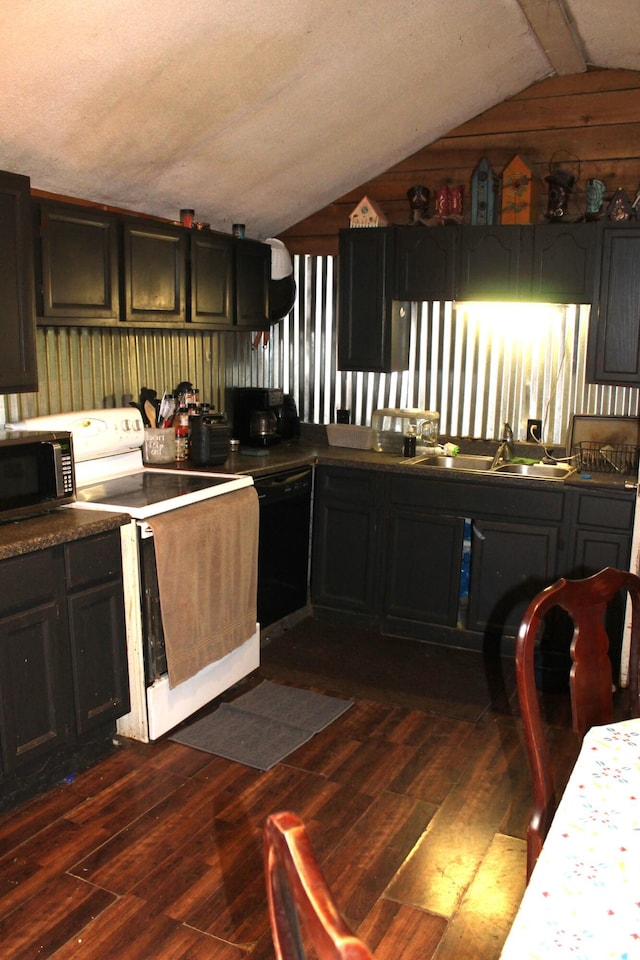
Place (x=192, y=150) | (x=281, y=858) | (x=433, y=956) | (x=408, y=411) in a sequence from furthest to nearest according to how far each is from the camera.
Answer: (x=408, y=411)
(x=192, y=150)
(x=433, y=956)
(x=281, y=858)

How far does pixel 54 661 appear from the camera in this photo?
267 centimetres

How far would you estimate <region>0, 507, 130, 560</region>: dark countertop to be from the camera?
98.3 inches

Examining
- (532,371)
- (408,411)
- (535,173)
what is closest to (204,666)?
(408,411)

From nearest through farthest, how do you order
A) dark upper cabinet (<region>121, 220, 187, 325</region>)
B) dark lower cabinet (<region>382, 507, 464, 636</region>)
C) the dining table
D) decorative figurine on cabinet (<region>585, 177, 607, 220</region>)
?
the dining table
dark upper cabinet (<region>121, 220, 187, 325</region>)
decorative figurine on cabinet (<region>585, 177, 607, 220</region>)
dark lower cabinet (<region>382, 507, 464, 636</region>)

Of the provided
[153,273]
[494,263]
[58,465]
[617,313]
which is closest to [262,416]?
[153,273]

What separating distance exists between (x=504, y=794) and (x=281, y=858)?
7.23ft

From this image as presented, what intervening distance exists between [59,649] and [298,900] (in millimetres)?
2121

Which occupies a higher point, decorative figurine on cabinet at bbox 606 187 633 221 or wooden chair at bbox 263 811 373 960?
decorative figurine on cabinet at bbox 606 187 633 221

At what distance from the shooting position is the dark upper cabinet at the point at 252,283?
4320mm

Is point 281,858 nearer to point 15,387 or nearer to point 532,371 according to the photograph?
point 15,387

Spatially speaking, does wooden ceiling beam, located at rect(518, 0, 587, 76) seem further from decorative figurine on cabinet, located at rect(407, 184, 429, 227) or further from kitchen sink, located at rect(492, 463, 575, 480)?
kitchen sink, located at rect(492, 463, 575, 480)

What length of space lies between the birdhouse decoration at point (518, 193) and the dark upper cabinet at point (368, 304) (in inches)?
22.9

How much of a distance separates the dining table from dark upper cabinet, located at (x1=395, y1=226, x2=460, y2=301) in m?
3.08

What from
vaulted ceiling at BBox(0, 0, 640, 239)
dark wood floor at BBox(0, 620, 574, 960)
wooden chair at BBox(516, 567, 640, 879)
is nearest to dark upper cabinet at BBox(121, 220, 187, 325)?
vaulted ceiling at BBox(0, 0, 640, 239)
